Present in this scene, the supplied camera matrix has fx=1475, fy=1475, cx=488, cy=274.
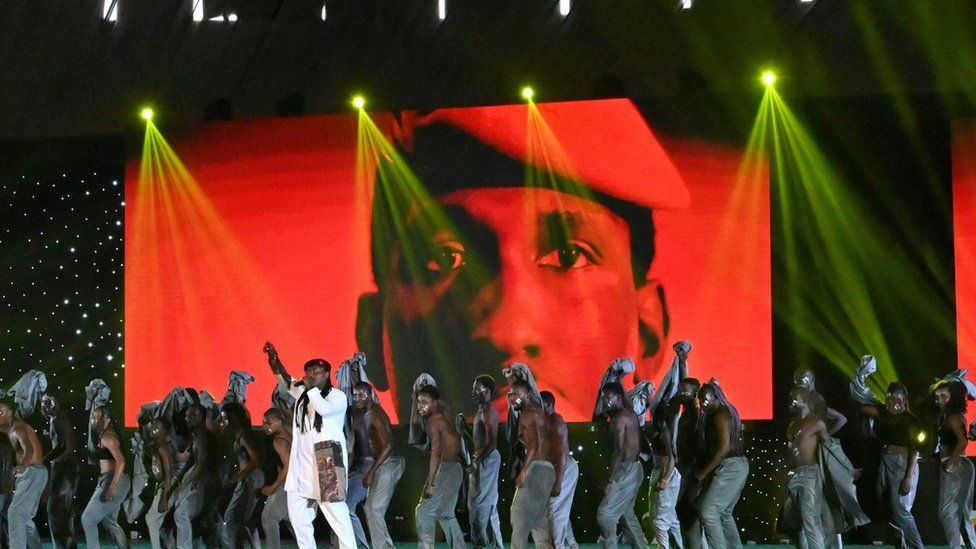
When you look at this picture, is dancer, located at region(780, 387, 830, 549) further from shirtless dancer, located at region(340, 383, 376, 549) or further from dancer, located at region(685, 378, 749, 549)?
shirtless dancer, located at region(340, 383, 376, 549)

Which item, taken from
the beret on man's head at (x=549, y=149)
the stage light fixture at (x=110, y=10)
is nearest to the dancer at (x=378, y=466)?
the beret on man's head at (x=549, y=149)

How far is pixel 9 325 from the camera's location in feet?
53.9

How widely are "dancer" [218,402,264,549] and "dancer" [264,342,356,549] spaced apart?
6.81ft

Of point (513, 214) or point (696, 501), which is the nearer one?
point (696, 501)

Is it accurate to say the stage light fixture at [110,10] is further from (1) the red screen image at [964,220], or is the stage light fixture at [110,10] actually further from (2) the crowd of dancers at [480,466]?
(1) the red screen image at [964,220]

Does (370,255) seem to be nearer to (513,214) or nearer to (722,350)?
(513,214)

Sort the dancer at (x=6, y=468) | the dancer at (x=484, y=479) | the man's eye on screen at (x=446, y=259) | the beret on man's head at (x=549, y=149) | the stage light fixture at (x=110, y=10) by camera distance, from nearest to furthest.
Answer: the dancer at (x=484, y=479) < the dancer at (x=6, y=468) < the beret on man's head at (x=549, y=149) < the man's eye on screen at (x=446, y=259) < the stage light fixture at (x=110, y=10)

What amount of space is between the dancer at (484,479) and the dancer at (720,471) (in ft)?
5.67

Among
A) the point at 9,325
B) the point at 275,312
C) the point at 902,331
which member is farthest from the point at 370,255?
the point at 902,331

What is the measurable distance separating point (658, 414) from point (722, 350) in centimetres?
203

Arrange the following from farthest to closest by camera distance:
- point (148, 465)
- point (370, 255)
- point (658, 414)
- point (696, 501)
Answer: point (370, 255) → point (148, 465) → point (658, 414) → point (696, 501)

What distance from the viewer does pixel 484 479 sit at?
12438 mm

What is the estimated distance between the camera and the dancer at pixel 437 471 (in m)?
11.4

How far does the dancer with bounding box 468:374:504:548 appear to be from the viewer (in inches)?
477
